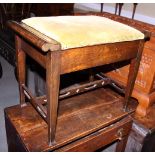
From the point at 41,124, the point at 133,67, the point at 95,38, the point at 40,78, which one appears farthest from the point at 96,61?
the point at 40,78

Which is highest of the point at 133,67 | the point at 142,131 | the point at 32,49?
the point at 32,49

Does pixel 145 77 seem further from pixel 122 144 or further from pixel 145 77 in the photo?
pixel 122 144

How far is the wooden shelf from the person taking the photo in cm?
94

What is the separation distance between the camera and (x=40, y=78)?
1.70 meters

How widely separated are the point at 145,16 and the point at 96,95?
65.0 inches

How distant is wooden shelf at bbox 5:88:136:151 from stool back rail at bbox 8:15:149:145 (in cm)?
7

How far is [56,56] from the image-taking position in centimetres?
73

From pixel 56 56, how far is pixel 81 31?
0.51 ft

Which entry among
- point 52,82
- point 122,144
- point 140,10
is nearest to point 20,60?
point 52,82

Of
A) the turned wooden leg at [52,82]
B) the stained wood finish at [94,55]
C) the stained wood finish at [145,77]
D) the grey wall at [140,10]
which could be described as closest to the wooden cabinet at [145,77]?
the stained wood finish at [145,77]

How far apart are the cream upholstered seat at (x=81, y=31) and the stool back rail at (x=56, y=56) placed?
0.10 ft

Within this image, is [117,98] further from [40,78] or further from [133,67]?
[40,78]

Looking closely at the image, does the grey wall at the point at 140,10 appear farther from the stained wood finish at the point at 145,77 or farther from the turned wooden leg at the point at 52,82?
the turned wooden leg at the point at 52,82

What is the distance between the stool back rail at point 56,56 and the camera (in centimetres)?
74
